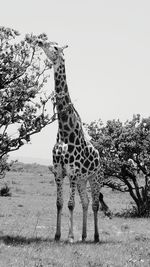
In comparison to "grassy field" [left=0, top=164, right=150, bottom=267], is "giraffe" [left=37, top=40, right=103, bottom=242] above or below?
above

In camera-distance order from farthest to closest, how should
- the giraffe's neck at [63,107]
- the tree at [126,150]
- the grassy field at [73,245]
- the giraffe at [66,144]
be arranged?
the tree at [126,150]
the giraffe's neck at [63,107]
the giraffe at [66,144]
the grassy field at [73,245]

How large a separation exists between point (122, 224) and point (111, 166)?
4.79 metres

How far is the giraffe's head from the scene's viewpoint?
1527cm

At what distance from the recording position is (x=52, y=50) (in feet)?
50.2

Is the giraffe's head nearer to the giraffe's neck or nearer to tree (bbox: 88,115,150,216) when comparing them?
the giraffe's neck

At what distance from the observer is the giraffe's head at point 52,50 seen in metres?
15.3

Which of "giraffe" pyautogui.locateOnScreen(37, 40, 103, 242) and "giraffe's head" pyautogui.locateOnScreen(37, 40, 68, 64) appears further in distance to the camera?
"giraffe" pyautogui.locateOnScreen(37, 40, 103, 242)

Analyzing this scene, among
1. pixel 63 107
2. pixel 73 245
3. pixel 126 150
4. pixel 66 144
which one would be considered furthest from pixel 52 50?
pixel 126 150

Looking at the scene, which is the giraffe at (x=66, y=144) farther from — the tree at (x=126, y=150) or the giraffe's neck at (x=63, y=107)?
the tree at (x=126, y=150)

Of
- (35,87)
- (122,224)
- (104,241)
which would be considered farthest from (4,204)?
(35,87)

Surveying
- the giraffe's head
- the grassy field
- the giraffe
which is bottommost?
the grassy field

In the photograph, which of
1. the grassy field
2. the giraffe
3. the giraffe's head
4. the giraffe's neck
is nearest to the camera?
the grassy field

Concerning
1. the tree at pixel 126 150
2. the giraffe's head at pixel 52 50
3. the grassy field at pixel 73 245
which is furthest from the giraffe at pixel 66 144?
the tree at pixel 126 150

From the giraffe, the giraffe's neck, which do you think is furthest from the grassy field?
the giraffe's neck
